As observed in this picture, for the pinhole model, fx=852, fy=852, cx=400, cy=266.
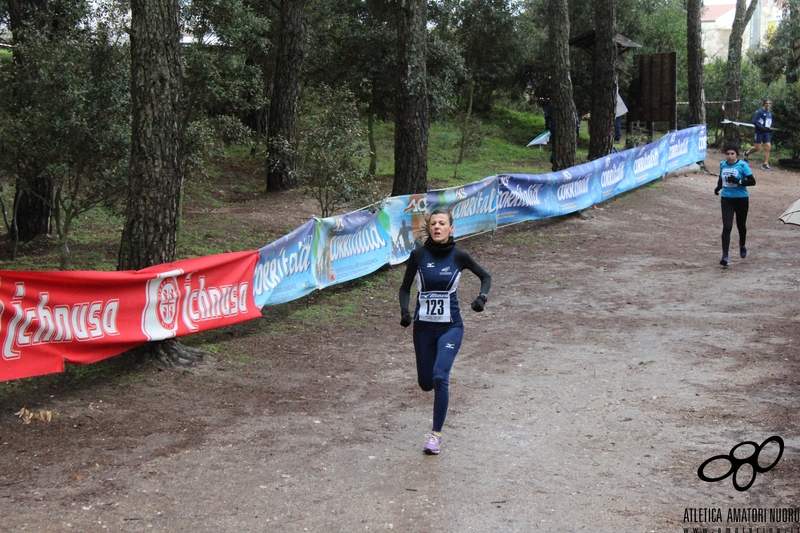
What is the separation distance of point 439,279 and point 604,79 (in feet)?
54.3

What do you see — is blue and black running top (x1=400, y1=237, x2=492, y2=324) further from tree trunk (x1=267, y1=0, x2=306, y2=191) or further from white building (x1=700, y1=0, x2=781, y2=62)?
white building (x1=700, y1=0, x2=781, y2=62)

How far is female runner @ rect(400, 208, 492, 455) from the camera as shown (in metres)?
7.05

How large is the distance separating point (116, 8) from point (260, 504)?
8.95m

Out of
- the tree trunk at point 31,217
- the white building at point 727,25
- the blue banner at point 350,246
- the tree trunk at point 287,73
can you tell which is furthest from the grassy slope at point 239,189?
the white building at point 727,25

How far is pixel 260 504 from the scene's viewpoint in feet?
19.7

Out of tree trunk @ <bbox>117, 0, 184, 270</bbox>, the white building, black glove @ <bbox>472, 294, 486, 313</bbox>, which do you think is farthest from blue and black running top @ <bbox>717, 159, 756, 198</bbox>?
the white building

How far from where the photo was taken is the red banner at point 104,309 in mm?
7465

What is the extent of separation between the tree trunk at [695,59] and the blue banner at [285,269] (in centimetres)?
1936

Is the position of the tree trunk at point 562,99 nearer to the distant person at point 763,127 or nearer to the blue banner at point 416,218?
the blue banner at point 416,218

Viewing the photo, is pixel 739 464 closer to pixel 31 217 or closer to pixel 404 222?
pixel 404 222

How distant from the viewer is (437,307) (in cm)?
710

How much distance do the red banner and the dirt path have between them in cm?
46

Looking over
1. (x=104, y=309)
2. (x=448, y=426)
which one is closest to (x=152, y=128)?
(x=104, y=309)

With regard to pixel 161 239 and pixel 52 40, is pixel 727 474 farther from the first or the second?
pixel 52 40
